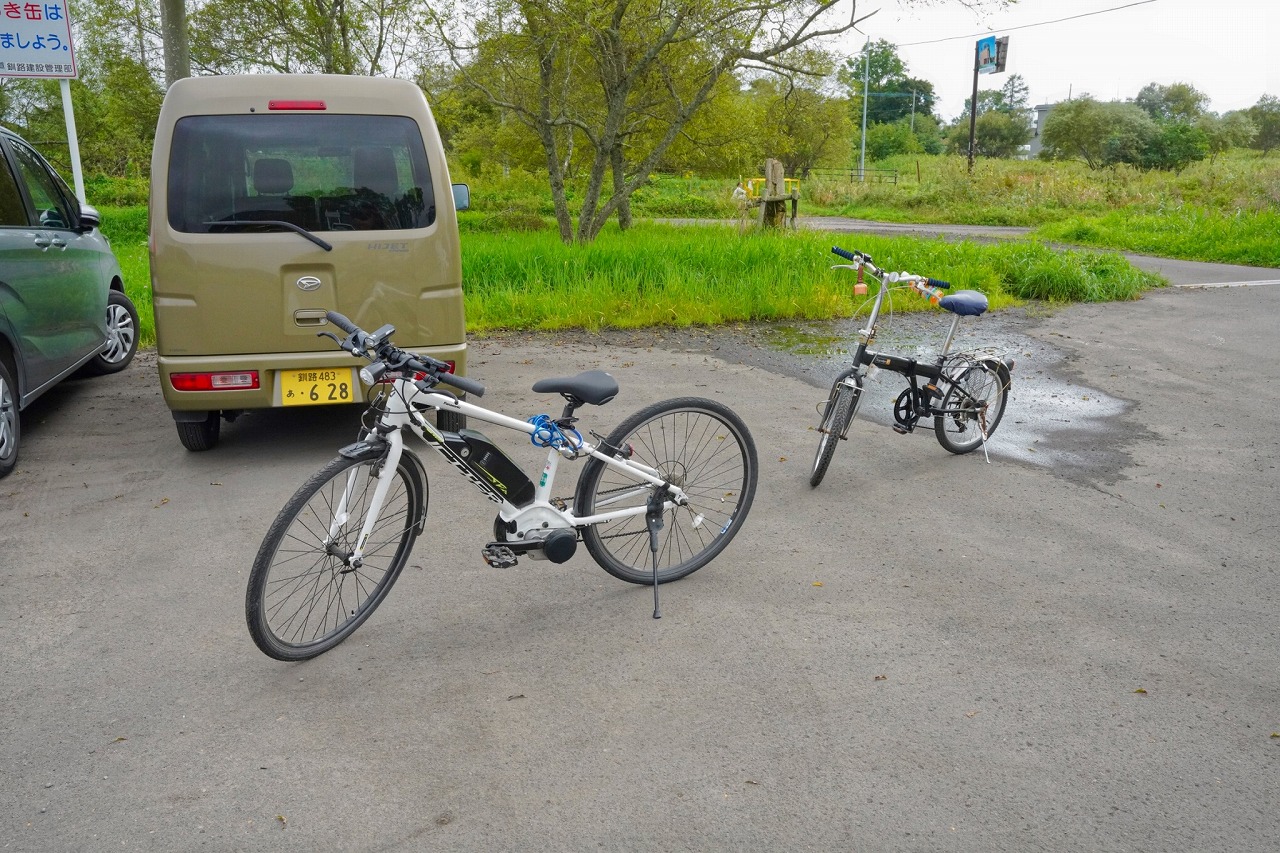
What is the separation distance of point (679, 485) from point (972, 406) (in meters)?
2.75

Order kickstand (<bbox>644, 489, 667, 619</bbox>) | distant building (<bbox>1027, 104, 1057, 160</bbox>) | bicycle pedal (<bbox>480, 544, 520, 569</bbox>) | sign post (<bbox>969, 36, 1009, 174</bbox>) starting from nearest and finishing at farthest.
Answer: bicycle pedal (<bbox>480, 544, 520, 569</bbox>) < kickstand (<bbox>644, 489, 667, 619</bbox>) < sign post (<bbox>969, 36, 1009, 174</bbox>) < distant building (<bbox>1027, 104, 1057, 160</bbox>)

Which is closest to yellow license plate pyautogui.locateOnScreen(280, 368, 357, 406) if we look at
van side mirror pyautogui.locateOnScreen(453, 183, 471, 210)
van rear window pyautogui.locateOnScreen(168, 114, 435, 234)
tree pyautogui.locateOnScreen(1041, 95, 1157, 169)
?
van rear window pyautogui.locateOnScreen(168, 114, 435, 234)

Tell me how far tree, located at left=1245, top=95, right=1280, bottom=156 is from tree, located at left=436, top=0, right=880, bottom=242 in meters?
65.8

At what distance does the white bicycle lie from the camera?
352 cm

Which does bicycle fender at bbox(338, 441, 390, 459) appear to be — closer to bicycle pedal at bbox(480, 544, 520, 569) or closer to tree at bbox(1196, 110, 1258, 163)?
bicycle pedal at bbox(480, 544, 520, 569)

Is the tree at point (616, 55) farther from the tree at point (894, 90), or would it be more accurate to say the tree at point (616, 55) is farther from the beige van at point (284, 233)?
the tree at point (894, 90)

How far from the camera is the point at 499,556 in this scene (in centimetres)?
395

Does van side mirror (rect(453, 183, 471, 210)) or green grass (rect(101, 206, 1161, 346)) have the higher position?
van side mirror (rect(453, 183, 471, 210))

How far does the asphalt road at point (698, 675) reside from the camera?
282 centimetres

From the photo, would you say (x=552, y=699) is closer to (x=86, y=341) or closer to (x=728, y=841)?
(x=728, y=841)

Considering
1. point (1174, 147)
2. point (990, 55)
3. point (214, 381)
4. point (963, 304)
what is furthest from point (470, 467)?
point (1174, 147)

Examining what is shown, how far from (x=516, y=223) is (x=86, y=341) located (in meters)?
17.3

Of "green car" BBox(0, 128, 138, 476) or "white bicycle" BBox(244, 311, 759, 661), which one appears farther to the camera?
"green car" BBox(0, 128, 138, 476)

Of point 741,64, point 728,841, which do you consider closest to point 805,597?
point 728,841
